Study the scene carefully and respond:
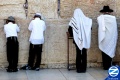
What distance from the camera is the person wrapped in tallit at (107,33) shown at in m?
8.33

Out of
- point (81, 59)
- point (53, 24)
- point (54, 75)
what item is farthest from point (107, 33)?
point (54, 75)

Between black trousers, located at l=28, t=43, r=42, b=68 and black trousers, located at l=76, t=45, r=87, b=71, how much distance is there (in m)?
1.01

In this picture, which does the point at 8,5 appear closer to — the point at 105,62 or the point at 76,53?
the point at 76,53

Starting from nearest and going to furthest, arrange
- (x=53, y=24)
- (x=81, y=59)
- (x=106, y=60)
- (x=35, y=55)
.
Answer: (x=81, y=59)
(x=35, y=55)
(x=106, y=60)
(x=53, y=24)

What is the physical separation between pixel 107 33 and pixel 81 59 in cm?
97

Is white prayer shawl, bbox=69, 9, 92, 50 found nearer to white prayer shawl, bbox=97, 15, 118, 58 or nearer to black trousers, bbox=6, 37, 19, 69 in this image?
white prayer shawl, bbox=97, 15, 118, 58

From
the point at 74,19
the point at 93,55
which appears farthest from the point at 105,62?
the point at 74,19

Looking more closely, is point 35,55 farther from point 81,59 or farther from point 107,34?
point 107,34

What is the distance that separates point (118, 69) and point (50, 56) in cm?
515

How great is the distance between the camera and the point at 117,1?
353 inches

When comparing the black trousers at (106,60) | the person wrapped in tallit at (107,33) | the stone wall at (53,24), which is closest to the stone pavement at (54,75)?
the black trousers at (106,60)

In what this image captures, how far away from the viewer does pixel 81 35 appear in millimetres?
8039

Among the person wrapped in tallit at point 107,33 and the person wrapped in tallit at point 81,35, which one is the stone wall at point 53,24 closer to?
the person wrapped in tallit at point 107,33

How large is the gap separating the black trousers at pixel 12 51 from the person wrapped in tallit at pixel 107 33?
2.22m
